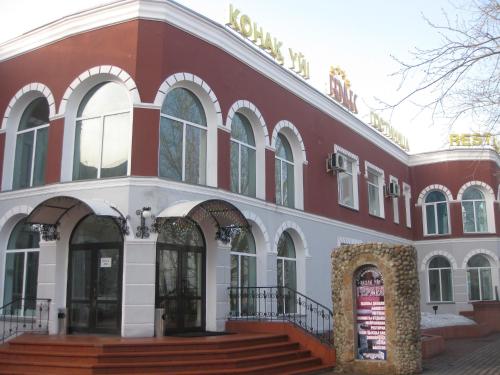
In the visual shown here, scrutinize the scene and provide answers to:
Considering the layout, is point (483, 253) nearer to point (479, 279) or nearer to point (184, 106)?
point (479, 279)

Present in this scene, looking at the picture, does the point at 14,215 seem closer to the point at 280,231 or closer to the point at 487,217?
the point at 280,231

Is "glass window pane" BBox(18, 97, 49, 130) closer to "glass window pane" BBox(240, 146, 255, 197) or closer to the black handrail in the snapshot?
"glass window pane" BBox(240, 146, 255, 197)

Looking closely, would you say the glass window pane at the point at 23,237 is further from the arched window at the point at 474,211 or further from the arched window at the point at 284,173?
the arched window at the point at 474,211

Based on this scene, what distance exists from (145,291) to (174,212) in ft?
5.95

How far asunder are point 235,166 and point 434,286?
16721 millimetres

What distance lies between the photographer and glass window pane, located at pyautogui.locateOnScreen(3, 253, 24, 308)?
591 inches

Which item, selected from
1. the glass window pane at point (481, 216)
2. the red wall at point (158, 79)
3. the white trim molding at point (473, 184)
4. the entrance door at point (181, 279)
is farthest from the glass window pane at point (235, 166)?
the glass window pane at point (481, 216)

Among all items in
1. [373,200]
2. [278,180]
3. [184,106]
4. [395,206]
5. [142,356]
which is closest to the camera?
[142,356]

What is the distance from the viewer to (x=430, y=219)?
30.4 metres

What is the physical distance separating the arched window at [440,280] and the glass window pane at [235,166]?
1653cm

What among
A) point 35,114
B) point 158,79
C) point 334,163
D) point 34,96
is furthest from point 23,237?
point 334,163

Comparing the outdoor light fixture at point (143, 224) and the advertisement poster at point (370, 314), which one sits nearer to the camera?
the advertisement poster at point (370, 314)

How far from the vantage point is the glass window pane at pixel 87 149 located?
14.3m

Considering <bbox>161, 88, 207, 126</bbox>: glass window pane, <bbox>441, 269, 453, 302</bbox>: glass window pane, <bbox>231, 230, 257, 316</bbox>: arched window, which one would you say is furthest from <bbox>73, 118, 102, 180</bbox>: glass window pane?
<bbox>441, 269, 453, 302</bbox>: glass window pane
